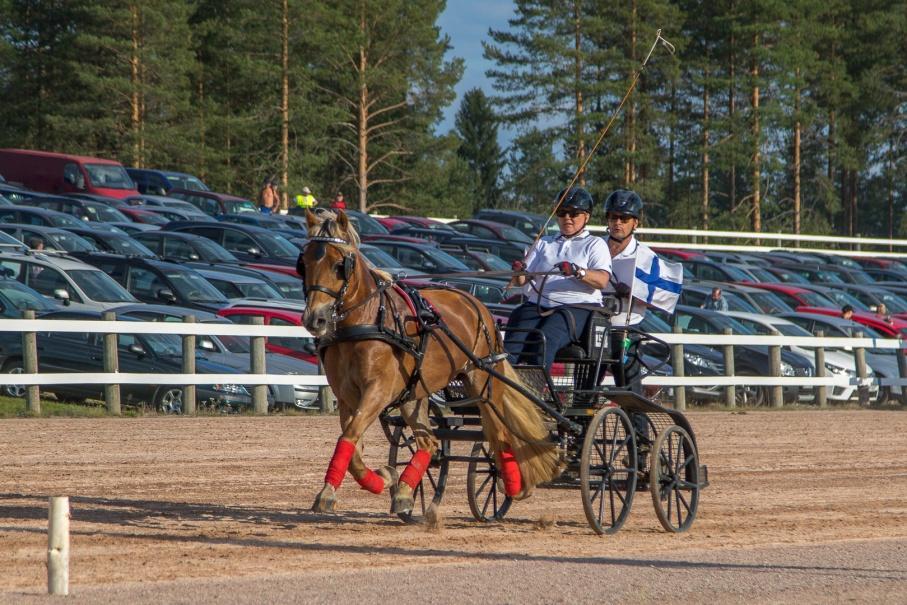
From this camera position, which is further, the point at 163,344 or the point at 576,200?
the point at 163,344

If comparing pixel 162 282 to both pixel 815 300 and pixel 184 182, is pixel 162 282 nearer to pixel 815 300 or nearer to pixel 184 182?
pixel 815 300

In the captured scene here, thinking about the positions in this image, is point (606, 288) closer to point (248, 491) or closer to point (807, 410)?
point (248, 491)

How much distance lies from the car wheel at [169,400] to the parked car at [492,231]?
22.8 meters

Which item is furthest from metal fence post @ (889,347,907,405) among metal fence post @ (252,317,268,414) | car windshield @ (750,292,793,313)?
metal fence post @ (252,317,268,414)

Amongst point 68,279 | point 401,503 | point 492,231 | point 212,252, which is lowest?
point 401,503

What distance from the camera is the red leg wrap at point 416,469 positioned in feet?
33.0

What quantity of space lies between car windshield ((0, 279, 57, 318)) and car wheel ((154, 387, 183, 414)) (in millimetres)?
2603

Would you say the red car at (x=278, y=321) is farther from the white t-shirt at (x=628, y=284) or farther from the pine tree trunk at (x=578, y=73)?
the pine tree trunk at (x=578, y=73)

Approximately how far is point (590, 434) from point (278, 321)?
39.8 feet

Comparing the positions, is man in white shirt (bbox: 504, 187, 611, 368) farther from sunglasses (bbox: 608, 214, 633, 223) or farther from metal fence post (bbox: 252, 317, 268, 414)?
metal fence post (bbox: 252, 317, 268, 414)

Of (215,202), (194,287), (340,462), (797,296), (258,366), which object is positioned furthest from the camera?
(215,202)

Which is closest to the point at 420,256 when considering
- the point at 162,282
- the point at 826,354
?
the point at 826,354

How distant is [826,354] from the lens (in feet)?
92.1

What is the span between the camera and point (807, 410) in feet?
80.8
